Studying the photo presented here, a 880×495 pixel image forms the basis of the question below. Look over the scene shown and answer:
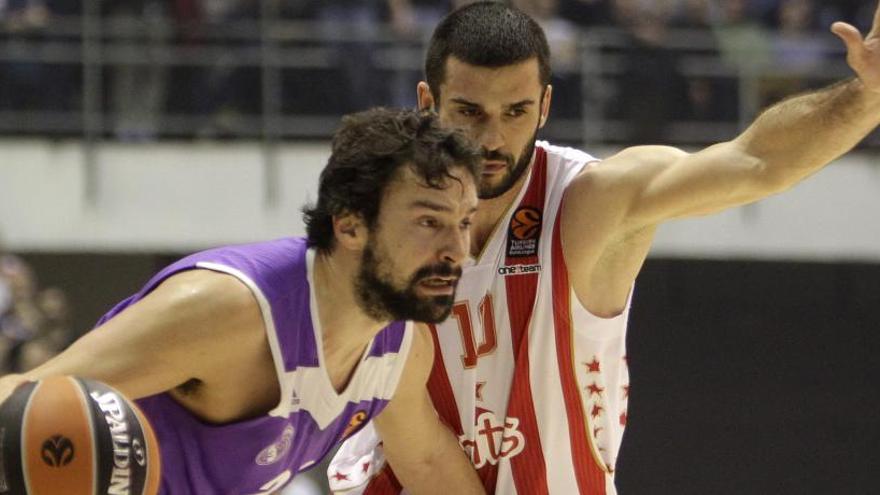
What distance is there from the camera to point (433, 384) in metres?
5.39

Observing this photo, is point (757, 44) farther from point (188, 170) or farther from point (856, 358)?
point (188, 170)

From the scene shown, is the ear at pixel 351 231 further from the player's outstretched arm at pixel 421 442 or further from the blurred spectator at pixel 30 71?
the blurred spectator at pixel 30 71

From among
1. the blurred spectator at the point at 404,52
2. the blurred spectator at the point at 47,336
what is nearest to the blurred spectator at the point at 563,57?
the blurred spectator at the point at 404,52

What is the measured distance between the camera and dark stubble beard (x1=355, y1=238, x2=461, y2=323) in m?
4.68

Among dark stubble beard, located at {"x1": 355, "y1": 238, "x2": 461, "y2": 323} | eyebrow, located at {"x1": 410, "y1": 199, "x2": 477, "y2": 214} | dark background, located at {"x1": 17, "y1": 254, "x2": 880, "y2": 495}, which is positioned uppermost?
eyebrow, located at {"x1": 410, "y1": 199, "x2": 477, "y2": 214}

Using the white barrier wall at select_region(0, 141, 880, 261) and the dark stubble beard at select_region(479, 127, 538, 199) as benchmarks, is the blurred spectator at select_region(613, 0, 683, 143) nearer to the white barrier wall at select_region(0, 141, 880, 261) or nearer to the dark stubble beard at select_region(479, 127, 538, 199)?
the white barrier wall at select_region(0, 141, 880, 261)

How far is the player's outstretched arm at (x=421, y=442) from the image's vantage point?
512cm

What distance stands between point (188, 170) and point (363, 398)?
28.2 feet

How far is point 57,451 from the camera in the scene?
12.9 feet

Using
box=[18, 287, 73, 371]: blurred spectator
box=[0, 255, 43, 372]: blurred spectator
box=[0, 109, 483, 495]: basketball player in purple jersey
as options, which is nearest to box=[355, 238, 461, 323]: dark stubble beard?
box=[0, 109, 483, 495]: basketball player in purple jersey

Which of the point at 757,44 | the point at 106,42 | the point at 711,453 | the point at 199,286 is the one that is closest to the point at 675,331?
the point at 711,453

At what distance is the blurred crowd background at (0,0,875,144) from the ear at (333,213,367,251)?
27.0ft

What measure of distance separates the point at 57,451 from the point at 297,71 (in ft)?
31.2

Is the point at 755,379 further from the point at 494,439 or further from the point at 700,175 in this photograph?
the point at 700,175
